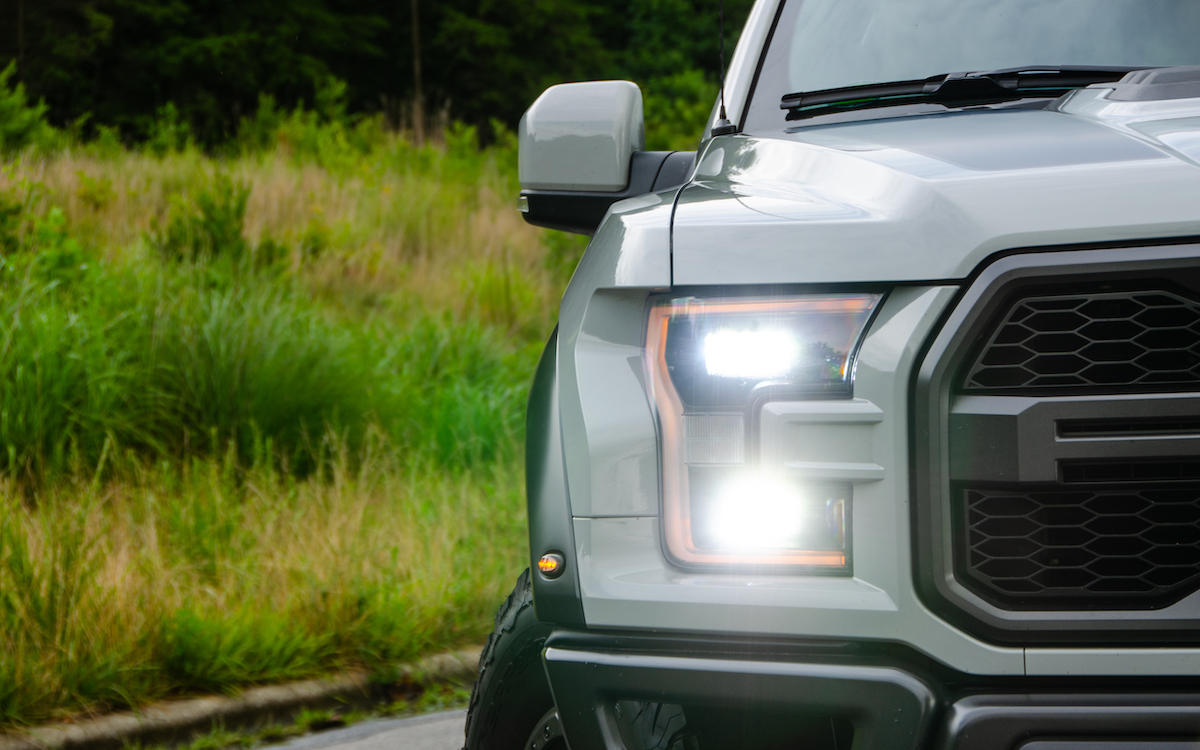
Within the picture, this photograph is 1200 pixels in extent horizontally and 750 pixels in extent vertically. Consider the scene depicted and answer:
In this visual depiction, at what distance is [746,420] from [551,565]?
14.5 inches

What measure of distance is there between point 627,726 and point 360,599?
2.43 meters

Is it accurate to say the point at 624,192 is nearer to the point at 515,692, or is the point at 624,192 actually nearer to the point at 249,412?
the point at 515,692

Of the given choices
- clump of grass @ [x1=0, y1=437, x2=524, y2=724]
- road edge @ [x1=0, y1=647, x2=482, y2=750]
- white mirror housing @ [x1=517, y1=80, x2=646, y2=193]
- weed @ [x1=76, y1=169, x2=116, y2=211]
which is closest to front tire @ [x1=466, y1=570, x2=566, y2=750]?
white mirror housing @ [x1=517, y1=80, x2=646, y2=193]

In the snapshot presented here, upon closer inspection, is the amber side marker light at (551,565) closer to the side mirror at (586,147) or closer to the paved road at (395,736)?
the side mirror at (586,147)

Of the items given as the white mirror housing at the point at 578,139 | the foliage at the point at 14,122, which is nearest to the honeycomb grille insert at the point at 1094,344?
the white mirror housing at the point at 578,139

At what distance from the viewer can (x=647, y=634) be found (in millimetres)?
1531

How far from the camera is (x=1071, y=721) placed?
1.39 m

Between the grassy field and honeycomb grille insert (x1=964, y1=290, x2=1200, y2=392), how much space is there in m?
2.78

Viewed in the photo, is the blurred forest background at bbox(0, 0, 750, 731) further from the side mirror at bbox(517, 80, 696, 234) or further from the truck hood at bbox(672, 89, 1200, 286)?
the truck hood at bbox(672, 89, 1200, 286)

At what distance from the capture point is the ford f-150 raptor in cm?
141

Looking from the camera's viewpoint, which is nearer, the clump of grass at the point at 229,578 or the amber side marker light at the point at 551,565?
the amber side marker light at the point at 551,565

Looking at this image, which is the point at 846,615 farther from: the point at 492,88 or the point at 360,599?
the point at 492,88

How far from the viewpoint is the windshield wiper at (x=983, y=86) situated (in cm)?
210

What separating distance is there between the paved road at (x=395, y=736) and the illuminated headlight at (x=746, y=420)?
1964 millimetres
